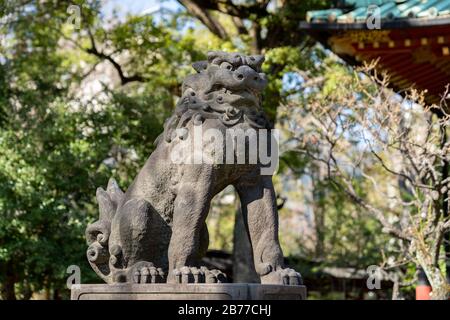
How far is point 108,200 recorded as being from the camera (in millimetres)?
5234

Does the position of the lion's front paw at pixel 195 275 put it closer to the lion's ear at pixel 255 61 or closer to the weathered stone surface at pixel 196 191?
the weathered stone surface at pixel 196 191

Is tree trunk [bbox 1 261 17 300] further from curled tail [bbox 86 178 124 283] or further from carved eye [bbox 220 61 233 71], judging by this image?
carved eye [bbox 220 61 233 71]

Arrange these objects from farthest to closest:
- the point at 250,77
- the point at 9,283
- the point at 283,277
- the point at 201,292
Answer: the point at 9,283 → the point at 250,77 → the point at 283,277 → the point at 201,292

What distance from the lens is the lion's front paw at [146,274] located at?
4.61 m

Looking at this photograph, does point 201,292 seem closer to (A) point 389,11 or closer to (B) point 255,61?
(B) point 255,61

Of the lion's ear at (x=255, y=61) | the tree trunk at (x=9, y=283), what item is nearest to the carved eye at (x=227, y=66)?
the lion's ear at (x=255, y=61)

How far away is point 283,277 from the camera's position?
4.50 meters

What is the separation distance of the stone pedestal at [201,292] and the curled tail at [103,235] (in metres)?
0.34

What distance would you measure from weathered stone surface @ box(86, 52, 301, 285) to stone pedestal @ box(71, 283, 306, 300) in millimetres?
97


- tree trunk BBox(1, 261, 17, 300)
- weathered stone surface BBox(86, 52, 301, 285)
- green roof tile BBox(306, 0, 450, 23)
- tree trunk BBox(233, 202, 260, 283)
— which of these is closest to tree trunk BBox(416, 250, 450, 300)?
green roof tile BBox(306, 0, 450, 23)

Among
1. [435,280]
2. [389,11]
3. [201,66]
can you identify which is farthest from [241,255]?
[201,66]

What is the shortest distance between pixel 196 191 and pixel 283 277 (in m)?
0.79
